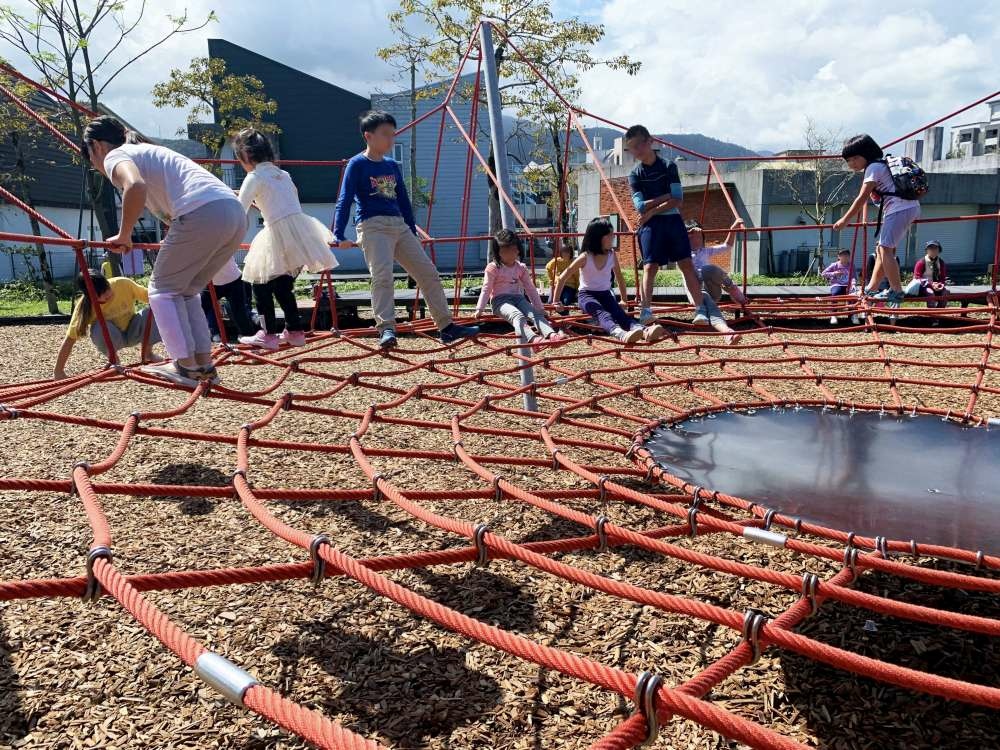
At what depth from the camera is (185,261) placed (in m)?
2.67

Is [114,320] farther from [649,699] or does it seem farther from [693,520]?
[649,699]

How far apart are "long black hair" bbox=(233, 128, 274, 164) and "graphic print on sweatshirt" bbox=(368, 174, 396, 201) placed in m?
0.53

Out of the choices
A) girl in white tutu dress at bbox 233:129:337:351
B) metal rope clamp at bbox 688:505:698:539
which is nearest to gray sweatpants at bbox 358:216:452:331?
girl in white tutu dress at bbox 233:129:337:351

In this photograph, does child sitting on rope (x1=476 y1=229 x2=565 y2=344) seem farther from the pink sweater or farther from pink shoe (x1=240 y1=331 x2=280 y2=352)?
pink shoe (x1=240 y1=331 x2=280 y2=352)

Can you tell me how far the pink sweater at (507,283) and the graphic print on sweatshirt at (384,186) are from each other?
2.56 ft

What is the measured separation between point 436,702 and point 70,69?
9821mm

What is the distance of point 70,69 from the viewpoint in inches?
353

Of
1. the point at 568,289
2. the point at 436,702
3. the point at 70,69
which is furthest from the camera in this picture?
the point at 70,69

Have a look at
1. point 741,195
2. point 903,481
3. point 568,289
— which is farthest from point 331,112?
point 903,481

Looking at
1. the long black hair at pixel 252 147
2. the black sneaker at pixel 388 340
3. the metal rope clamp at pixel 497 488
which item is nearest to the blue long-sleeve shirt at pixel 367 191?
the long black hair at pixel 252 147

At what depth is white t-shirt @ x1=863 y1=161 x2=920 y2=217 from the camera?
163 inches

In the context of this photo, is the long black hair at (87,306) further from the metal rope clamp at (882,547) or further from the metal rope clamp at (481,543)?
the metal rope clamp at (882,547)

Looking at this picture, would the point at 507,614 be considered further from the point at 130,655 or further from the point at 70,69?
the point at 70,69

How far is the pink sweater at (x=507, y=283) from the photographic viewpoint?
4.22m
